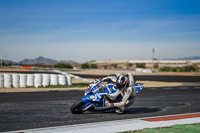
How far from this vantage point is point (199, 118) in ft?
28.9

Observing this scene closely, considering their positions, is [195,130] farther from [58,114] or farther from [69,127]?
[58,114]

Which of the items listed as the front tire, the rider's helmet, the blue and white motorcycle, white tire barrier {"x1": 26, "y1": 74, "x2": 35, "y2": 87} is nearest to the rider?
the rider's helmet

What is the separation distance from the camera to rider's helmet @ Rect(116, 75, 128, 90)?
30.7 feet

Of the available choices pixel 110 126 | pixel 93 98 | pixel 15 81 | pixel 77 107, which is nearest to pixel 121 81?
pixel 93 98

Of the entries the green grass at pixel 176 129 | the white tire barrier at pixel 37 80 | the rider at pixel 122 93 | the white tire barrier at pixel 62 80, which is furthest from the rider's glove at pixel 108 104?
the white tire barrier at pixel 62 80

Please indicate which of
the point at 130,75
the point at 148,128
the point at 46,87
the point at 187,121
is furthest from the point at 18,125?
the point at 46,87

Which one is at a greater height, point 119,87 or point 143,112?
point 119,87

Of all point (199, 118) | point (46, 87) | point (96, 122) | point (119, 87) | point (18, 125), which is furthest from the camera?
point (46, 87)

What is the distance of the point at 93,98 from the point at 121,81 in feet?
3.88

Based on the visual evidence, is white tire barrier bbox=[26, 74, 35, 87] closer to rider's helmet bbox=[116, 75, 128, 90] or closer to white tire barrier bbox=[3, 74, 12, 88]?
white tire barrier bbox=[3, 74, 12, 88]

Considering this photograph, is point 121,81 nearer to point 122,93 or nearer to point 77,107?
point 122,93

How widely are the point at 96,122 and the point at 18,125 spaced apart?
2.24 m

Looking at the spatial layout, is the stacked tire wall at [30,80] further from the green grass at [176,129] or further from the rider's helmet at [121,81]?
the green grass at [176,129]

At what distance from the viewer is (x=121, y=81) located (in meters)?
9.36
